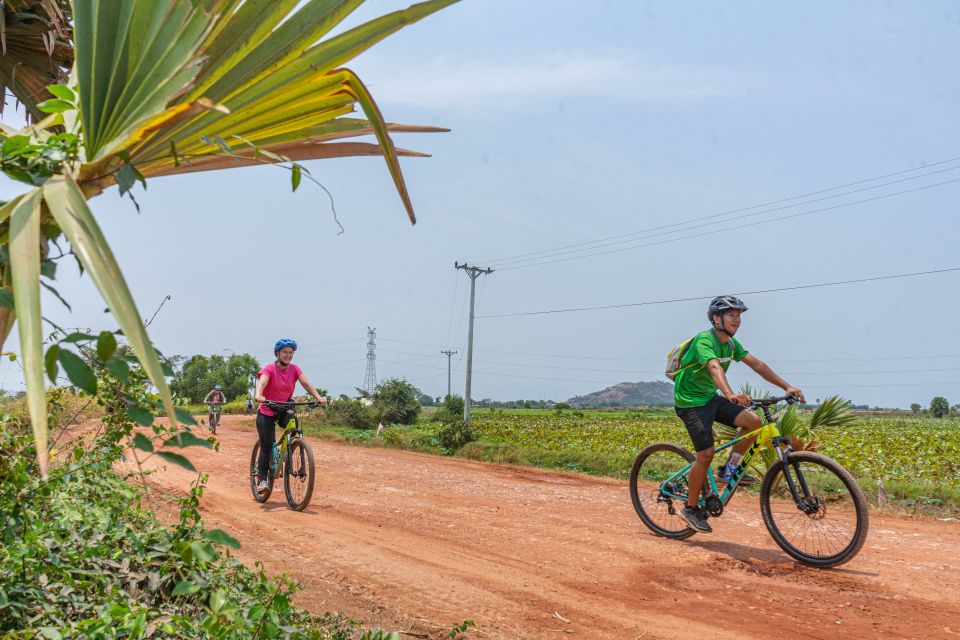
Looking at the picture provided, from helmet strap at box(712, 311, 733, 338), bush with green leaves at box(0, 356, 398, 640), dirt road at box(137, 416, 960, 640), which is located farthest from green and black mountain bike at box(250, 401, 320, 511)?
helmet strap at box(712, 311, 733, 338)

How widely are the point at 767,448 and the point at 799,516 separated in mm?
608

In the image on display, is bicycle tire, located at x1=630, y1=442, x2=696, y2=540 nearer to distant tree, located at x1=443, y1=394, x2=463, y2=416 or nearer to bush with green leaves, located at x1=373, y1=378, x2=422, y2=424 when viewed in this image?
bush with green leaves, located at x1=373, y1=378, x2=422, y2=424

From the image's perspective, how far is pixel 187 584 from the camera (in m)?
2.46

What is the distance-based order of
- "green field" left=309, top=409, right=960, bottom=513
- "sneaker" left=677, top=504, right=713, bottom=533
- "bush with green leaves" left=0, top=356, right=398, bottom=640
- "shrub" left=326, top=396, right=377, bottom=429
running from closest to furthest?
1. "bush with green leaves" left=0, top=356, right=398, bottom=640
2. "sneaker" left=677, top=504, right=713, bottom=533
3. "green field" left=309, top=409, right=960, bottom=513
4. "shrub" left=326, top=396, right=377, bottom=429

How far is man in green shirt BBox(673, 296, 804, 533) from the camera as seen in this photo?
653 cm

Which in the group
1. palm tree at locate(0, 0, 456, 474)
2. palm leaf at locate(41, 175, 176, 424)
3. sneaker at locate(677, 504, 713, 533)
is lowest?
sneaker at locate(677, 504, 713, 533)

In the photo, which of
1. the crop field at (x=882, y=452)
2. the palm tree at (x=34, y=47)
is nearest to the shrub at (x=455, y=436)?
the crop field at (x=882, y=452)

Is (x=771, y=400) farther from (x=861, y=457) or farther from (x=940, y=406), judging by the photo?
(x=940, y=406)

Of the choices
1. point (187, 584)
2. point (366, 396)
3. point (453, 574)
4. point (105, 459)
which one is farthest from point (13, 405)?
point (366, 396)

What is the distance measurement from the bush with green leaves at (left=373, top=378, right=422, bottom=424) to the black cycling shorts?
2811cm

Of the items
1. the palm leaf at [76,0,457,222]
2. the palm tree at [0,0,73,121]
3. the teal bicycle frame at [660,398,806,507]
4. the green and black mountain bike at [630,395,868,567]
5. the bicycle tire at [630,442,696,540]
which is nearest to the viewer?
the palm leaf at [76,0,457,222]

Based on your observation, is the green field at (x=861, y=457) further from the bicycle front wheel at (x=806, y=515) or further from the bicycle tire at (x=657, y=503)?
the bicycle tire at (x=657, y=503)

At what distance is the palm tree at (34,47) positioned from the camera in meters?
4.42

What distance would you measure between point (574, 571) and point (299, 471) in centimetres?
395
